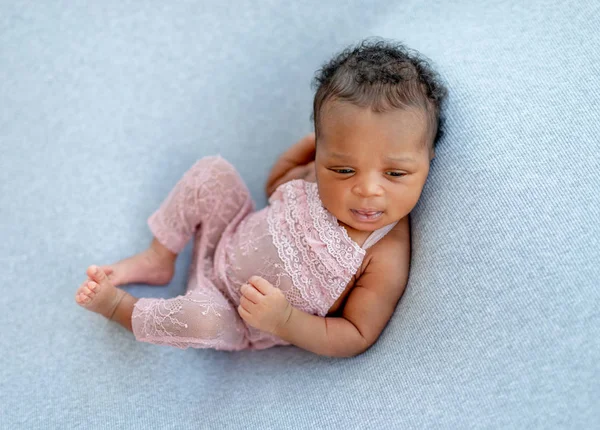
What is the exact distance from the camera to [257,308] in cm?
108

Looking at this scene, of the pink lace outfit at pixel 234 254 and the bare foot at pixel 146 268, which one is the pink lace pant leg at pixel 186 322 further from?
the bare foot at pixel 146 268

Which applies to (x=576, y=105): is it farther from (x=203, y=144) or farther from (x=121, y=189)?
(x=121, y=189)

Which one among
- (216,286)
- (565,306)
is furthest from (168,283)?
(565,306)

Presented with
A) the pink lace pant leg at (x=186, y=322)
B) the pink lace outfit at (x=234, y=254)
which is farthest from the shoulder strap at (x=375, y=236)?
the pink lace pant leg at (x=186, y=322)

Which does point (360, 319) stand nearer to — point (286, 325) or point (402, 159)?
point (286, 325)

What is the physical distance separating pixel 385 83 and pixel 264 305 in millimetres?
487

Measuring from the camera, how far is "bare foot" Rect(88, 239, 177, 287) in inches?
50.5

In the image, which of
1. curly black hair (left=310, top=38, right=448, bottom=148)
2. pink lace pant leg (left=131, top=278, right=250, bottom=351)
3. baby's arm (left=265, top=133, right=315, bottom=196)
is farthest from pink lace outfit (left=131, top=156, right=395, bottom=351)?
curly black hair (left=310, top=38, right=448, bottom=148)

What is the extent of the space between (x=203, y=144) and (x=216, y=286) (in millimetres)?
462

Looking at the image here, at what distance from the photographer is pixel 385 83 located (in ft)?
3.28

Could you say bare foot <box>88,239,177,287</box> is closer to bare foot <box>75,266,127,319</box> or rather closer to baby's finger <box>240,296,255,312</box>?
bare foot <box>75,266,127,319</box>

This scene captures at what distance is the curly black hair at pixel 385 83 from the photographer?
99cm

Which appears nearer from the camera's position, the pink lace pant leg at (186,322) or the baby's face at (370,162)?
the baby's face at (370,162)

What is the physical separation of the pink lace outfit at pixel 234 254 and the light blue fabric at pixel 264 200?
4.4 inches
